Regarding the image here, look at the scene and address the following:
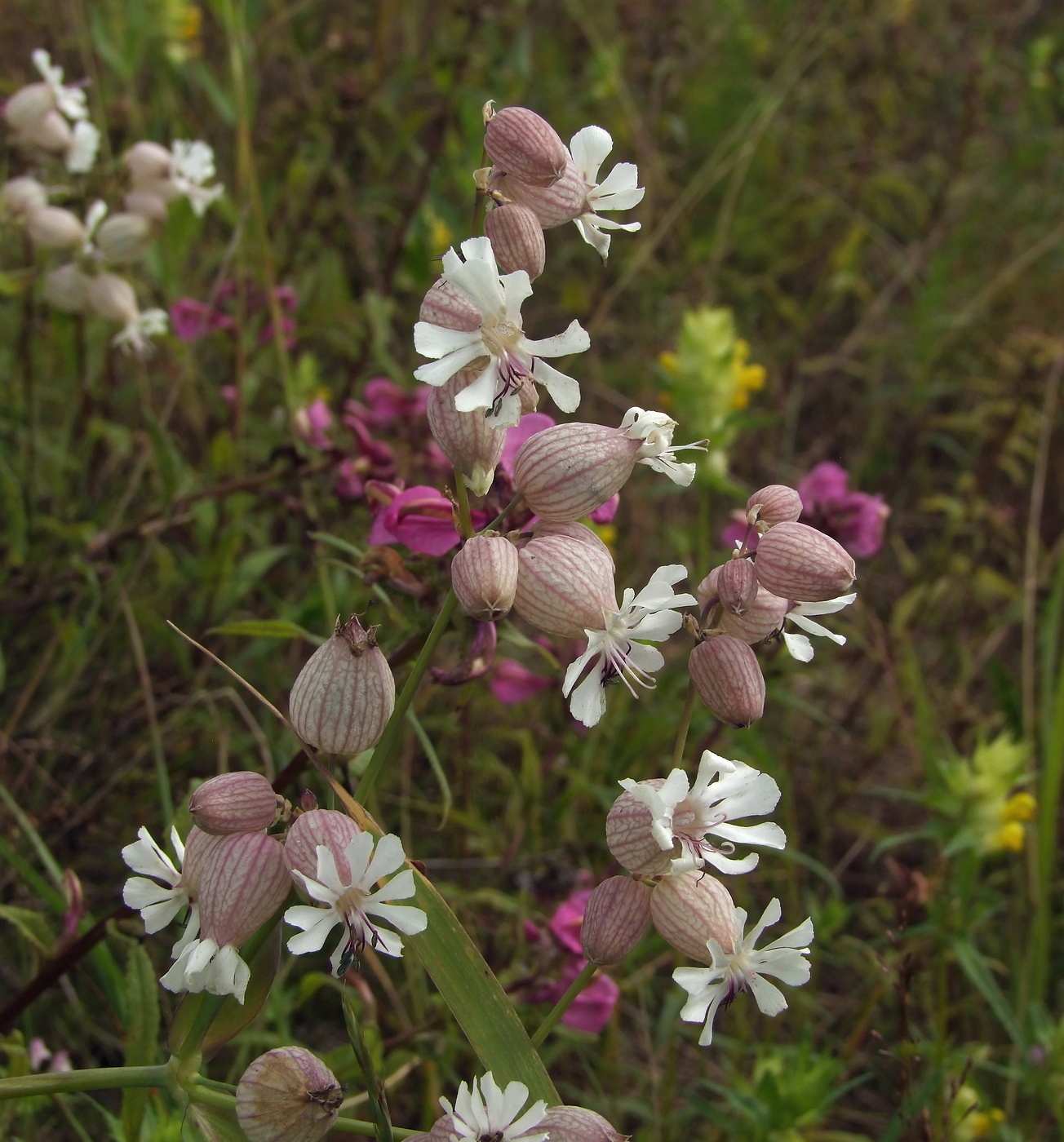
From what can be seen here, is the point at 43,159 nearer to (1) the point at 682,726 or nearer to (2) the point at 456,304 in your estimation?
(2) the point at 456,304

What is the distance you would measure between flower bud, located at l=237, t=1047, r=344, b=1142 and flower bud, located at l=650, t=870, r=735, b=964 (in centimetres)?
30

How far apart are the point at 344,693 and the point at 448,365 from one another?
0.92 ft

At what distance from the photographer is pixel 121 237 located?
1855mm

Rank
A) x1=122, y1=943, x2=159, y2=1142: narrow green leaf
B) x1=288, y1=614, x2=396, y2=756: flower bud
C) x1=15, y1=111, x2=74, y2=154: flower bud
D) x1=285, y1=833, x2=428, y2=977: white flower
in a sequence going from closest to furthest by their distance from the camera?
x1=285, y1=833, x2=428, y2=977: white flower, x1=288, y1=614, x2=396, y2=756: flower bud, x1=122, y1=943, x2=159, y2=1142: narrow green leaf, x1=15, y1=111, x2=74, y2=154: flower bud

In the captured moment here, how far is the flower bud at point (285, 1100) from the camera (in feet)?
2.81

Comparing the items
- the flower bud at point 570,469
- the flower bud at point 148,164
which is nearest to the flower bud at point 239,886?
the flower bud at point 570,469

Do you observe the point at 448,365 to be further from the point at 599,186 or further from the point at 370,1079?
the point at 370,1079

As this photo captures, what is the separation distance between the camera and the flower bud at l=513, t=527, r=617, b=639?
0.91 m

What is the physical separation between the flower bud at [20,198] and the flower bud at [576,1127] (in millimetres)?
1620

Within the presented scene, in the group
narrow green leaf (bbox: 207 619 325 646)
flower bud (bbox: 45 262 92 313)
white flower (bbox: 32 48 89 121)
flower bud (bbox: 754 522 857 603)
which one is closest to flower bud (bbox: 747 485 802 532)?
flower bud (bbox: 754 522 857 603)

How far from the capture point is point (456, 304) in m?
0.90

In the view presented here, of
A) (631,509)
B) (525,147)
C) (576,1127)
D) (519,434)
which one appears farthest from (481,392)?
(631,509)

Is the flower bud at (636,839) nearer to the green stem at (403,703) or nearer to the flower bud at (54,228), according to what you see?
the green stem at (403,703)

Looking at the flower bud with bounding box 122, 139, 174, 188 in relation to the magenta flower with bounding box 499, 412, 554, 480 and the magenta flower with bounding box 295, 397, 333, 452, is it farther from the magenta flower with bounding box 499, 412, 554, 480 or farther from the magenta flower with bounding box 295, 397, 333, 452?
the magenta flower with bounding box 499, 412, 554, 480
